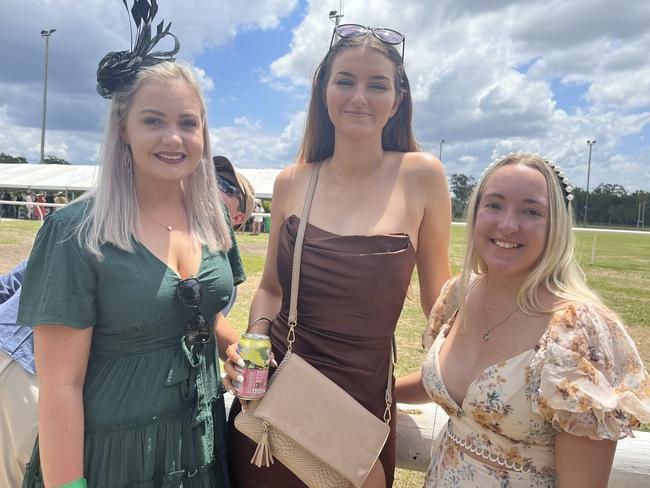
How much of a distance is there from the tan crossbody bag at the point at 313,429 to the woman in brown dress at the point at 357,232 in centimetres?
13

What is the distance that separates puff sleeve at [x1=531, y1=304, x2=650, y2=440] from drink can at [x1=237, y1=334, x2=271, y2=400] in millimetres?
872

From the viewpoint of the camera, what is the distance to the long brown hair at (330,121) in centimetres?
217

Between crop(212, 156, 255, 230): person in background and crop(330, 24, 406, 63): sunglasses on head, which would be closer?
crop(330, 24, 406, 63): sunglasses on head

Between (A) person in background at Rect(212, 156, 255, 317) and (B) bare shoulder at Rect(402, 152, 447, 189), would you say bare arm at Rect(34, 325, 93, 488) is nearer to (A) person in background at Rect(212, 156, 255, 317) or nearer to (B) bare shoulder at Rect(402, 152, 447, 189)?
(B) bare shoulder at Rect(402, 152, 447, 189)

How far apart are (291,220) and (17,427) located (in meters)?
1.37

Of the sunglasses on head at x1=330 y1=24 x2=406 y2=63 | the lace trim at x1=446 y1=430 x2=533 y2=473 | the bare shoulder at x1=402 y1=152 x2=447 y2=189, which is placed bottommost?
the lace trim at x1=446 y1=430 x2=533 y2=473

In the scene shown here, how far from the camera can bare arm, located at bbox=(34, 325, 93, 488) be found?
63.3 inches

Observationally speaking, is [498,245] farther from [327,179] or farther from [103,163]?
[103,163]

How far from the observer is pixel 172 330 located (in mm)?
1820

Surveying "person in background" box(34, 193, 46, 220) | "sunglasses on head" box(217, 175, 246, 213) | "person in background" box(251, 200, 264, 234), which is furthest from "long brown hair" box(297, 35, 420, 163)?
"person in background" box(34, 193, 46, 220)

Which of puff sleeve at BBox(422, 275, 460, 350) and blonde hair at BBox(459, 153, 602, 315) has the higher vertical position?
blonde hair at BBox(459, 153, 602, 315)

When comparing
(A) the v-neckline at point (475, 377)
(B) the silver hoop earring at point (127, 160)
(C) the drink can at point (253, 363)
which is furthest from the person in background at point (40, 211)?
(A) the v-neckline at point (475, 377)

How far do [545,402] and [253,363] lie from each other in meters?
0.93

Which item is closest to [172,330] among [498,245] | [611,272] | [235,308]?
[498,245]
